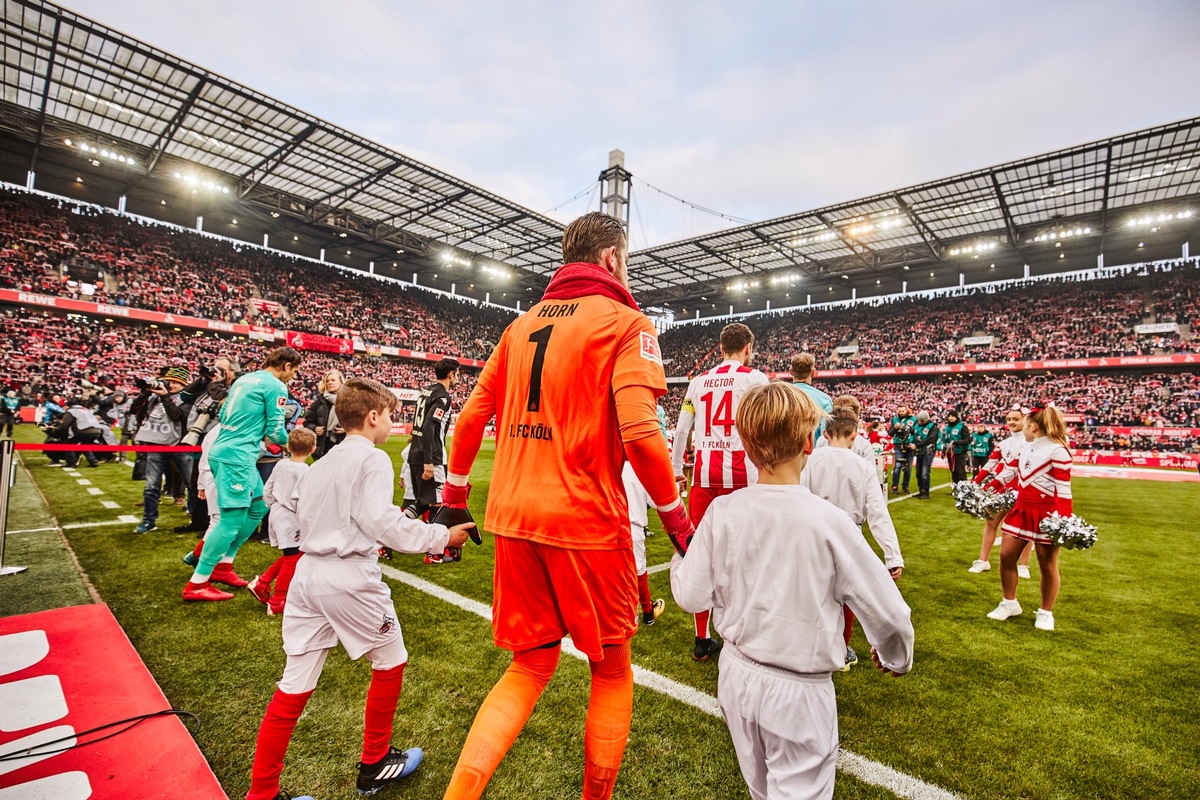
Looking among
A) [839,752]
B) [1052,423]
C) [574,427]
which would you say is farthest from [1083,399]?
[574,427]

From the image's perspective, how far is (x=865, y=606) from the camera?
156 centimetres

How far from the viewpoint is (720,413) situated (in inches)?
139

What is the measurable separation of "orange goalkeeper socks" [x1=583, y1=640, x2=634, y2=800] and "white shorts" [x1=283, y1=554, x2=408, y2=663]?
95 centimetres

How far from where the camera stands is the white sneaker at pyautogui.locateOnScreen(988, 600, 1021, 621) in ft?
15.2

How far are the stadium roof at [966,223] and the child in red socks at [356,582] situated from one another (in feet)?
90.8

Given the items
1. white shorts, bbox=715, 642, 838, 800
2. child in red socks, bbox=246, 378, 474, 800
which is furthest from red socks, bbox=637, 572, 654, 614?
white shorts, bbox=715, 642, 838, 800

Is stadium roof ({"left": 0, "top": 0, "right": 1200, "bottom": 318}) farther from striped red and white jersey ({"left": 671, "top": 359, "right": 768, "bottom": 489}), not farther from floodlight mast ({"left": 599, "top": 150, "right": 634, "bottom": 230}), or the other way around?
striped red and white jersey ({"left": 671, "top": 359, "right": 768, "bottom": 489})

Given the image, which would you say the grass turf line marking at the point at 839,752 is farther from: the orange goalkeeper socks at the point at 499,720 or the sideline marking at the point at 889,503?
the sideline marking at the point at 889,503

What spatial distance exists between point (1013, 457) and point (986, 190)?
24.4 metres

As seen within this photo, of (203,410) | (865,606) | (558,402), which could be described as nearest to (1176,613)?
(865,606)

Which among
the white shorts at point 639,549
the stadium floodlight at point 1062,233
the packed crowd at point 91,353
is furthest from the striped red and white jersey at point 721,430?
the stadium floodlight at point 1062,233

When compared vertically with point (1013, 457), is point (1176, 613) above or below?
below

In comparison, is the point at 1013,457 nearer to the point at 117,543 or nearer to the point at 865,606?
the point at 865,606

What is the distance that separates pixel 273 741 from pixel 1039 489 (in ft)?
18.0
